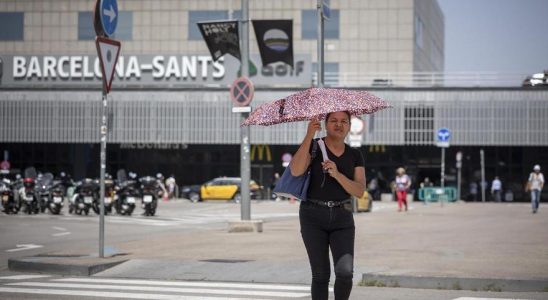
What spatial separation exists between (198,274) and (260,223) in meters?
9.14

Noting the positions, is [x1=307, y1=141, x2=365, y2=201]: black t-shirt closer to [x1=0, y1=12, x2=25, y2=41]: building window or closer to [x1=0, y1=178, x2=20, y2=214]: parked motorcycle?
[x1=0, y1=178, x2=20, y2=214]: parked motorcycle

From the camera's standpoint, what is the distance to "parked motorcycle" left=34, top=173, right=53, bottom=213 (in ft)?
108

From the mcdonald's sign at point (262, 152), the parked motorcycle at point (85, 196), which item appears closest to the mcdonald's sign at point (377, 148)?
the mcdonald's sign at point (262, 152)

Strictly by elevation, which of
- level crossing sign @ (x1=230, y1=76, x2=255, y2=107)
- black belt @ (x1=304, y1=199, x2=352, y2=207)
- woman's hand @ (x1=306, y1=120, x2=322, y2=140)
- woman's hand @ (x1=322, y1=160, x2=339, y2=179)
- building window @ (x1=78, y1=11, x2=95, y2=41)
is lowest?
black belt @ (x1=304, y1=199, x2=352, y2=207)

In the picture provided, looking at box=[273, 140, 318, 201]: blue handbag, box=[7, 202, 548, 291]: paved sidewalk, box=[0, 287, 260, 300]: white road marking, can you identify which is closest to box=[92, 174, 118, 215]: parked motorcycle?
box=[7, 202, 548, 291]: paved sidewalk

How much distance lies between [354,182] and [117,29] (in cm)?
6602

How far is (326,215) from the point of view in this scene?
805cm

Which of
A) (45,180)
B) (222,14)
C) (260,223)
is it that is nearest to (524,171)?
(222,14)

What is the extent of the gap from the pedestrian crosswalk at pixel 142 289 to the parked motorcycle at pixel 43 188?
20.0 m

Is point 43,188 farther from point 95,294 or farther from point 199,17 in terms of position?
point 199,17

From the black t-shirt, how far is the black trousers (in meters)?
0.09

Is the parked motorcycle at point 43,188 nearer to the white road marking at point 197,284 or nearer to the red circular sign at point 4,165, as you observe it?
the white road marking at point 197,284

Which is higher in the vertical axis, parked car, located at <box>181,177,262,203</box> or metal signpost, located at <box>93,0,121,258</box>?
metal signpost, located at <box>93,0,121,258</box>

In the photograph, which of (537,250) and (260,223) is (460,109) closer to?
(260,223)
